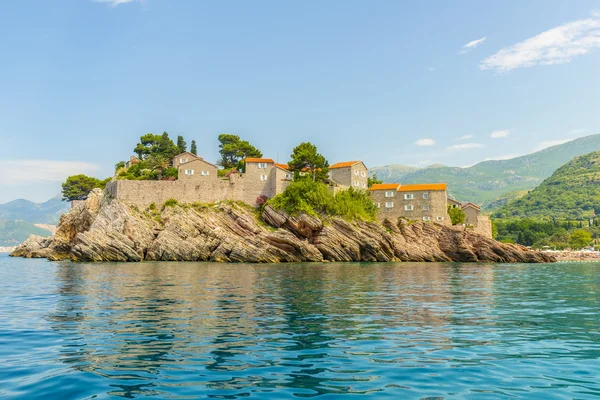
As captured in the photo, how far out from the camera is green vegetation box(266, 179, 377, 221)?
72.9 metres

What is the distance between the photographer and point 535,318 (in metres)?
18.2

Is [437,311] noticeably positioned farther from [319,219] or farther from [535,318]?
[319,219]

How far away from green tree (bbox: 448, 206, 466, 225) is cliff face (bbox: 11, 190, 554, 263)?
5.89 m

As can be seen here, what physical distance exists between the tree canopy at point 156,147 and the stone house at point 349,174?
33.5 metres

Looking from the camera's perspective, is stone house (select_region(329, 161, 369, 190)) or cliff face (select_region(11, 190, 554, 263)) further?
stone house (select_region(329, 161, 369, 190))

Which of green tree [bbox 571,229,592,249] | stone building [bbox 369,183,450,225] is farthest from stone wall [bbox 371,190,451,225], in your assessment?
green tree [bbox 571,229,592,249]

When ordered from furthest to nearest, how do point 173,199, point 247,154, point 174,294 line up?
point 247,154, point 173,199, point 174,294

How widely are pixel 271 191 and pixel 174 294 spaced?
2188 inches

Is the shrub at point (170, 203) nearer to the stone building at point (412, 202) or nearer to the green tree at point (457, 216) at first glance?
the stone building at point (412, 202)

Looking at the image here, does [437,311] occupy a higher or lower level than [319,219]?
lower

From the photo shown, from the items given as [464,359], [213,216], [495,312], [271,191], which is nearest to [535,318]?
[495,312]

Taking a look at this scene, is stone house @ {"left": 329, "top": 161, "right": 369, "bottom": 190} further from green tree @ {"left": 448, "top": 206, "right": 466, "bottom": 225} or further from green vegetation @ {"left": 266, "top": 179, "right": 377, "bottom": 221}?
green tree @ {"left": 448, "top": 206, "right": 466, "bottom": 225}

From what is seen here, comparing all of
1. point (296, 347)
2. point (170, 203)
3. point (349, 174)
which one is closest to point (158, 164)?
point (170, 203)

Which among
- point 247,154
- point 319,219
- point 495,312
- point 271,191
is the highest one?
point 247,154
